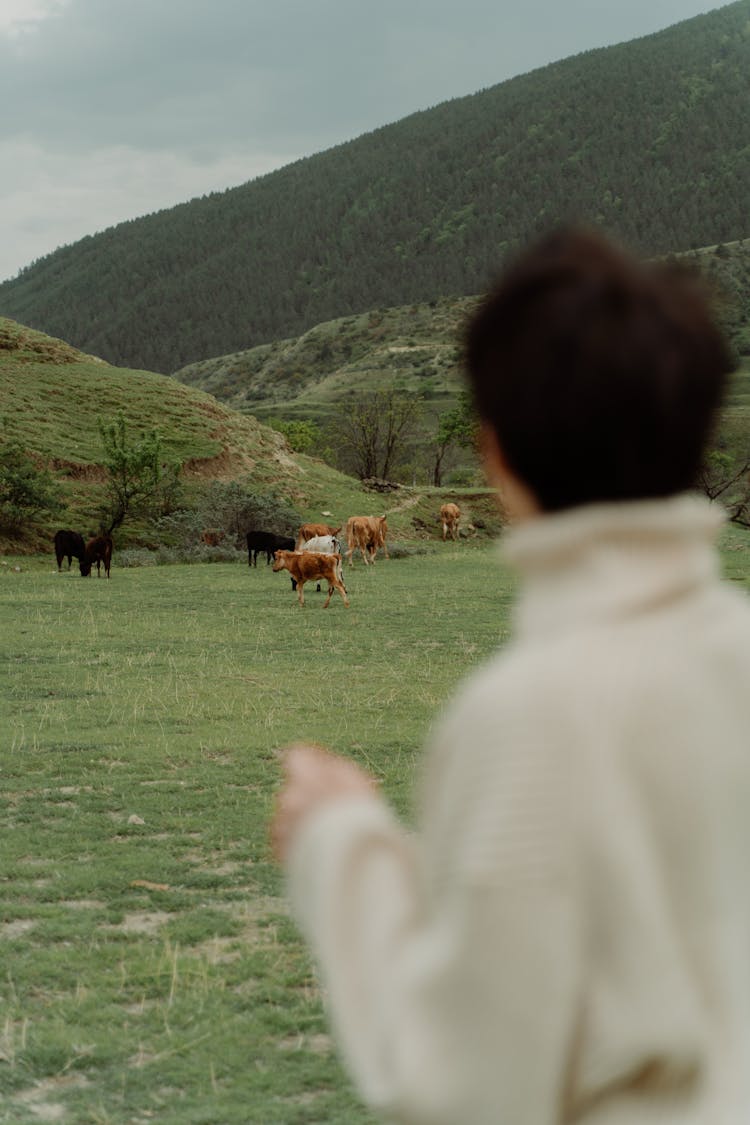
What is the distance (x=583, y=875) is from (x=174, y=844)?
6408 mm

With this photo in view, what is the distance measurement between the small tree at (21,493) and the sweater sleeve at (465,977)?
36153 millimetres

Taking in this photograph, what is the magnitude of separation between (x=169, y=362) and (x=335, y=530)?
160024mm

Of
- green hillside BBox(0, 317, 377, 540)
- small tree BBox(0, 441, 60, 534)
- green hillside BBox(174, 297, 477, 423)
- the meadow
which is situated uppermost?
green hillside BBox(174, 297, 477, 423)

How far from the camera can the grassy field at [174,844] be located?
14.4 feet

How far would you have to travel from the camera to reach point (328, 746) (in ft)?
33.1

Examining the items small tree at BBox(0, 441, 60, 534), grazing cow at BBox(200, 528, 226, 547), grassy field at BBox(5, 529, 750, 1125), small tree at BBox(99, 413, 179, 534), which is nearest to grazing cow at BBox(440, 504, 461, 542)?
grazing cow at BBox(200, 528, 226, 547)

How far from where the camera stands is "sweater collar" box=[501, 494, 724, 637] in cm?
Answer: 133

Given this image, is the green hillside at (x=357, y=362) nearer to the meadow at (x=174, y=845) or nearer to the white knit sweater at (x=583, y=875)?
the meadow at (x=174, y=845)

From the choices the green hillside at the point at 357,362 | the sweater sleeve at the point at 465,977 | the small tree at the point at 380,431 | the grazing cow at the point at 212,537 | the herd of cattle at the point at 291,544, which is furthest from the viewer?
the green hillside at the point at 357,362

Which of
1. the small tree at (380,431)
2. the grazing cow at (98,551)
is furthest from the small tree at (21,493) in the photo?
the small tree at (380,431)

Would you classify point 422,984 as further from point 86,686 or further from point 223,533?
point 223,533

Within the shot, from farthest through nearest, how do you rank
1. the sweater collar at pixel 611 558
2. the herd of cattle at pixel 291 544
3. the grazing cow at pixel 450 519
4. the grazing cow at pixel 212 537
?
Result: the grazing cow at pixel 450 519
the grazing cow at pixel 212 537
the herd of cattle at pixel 291 544
the sweater collar at pixel 611 558

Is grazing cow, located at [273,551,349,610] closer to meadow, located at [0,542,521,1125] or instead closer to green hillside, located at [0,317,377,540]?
meadow, located at [0,542,521,1125]

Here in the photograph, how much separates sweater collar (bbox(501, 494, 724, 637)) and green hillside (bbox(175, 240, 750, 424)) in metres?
102
